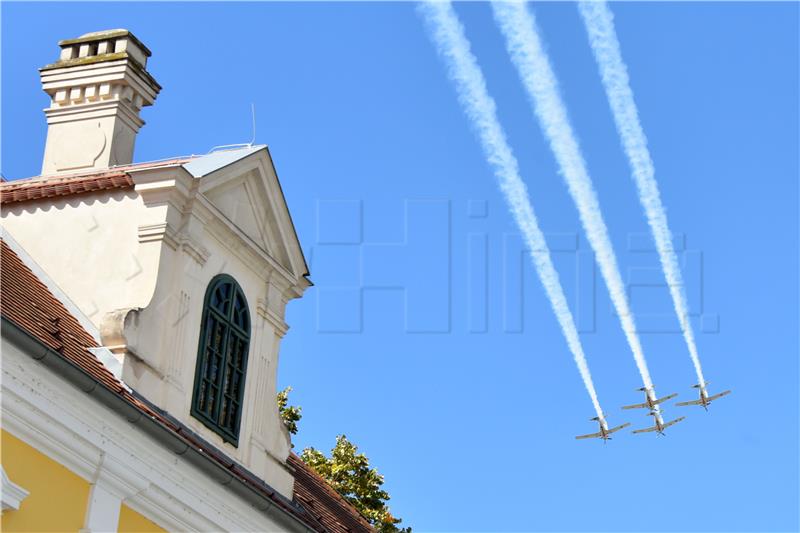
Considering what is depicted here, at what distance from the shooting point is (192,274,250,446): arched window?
2205 centimetres

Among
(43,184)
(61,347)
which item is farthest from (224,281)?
(61,347)

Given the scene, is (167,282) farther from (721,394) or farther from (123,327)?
(721,394)

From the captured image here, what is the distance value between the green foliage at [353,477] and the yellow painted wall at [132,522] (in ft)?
61.2

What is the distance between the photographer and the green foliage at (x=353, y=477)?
38219 mm

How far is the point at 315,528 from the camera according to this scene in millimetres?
22938

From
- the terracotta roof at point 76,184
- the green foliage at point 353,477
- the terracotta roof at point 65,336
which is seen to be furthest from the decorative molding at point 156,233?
the green foliage at point 353,477

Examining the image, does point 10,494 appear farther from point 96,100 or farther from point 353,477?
point 353,477

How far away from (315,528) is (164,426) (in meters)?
4.55

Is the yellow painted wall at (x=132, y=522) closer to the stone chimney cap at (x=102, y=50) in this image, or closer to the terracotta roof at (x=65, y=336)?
the terracotta roof at (x=65, y=336)

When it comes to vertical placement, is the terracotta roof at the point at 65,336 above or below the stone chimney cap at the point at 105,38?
below

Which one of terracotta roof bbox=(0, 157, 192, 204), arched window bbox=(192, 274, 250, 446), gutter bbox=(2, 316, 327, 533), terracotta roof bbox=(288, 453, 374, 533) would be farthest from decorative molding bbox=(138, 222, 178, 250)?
terracotta roof bbox=(288, 453, 374, 533)

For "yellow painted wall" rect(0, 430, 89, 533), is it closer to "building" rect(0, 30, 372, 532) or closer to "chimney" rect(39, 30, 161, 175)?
"building" rect(0, 30, 372, 532)

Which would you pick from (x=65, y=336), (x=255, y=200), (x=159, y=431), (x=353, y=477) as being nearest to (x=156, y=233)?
(x=65, y=336)

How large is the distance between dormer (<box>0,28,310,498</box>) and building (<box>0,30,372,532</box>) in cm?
3
